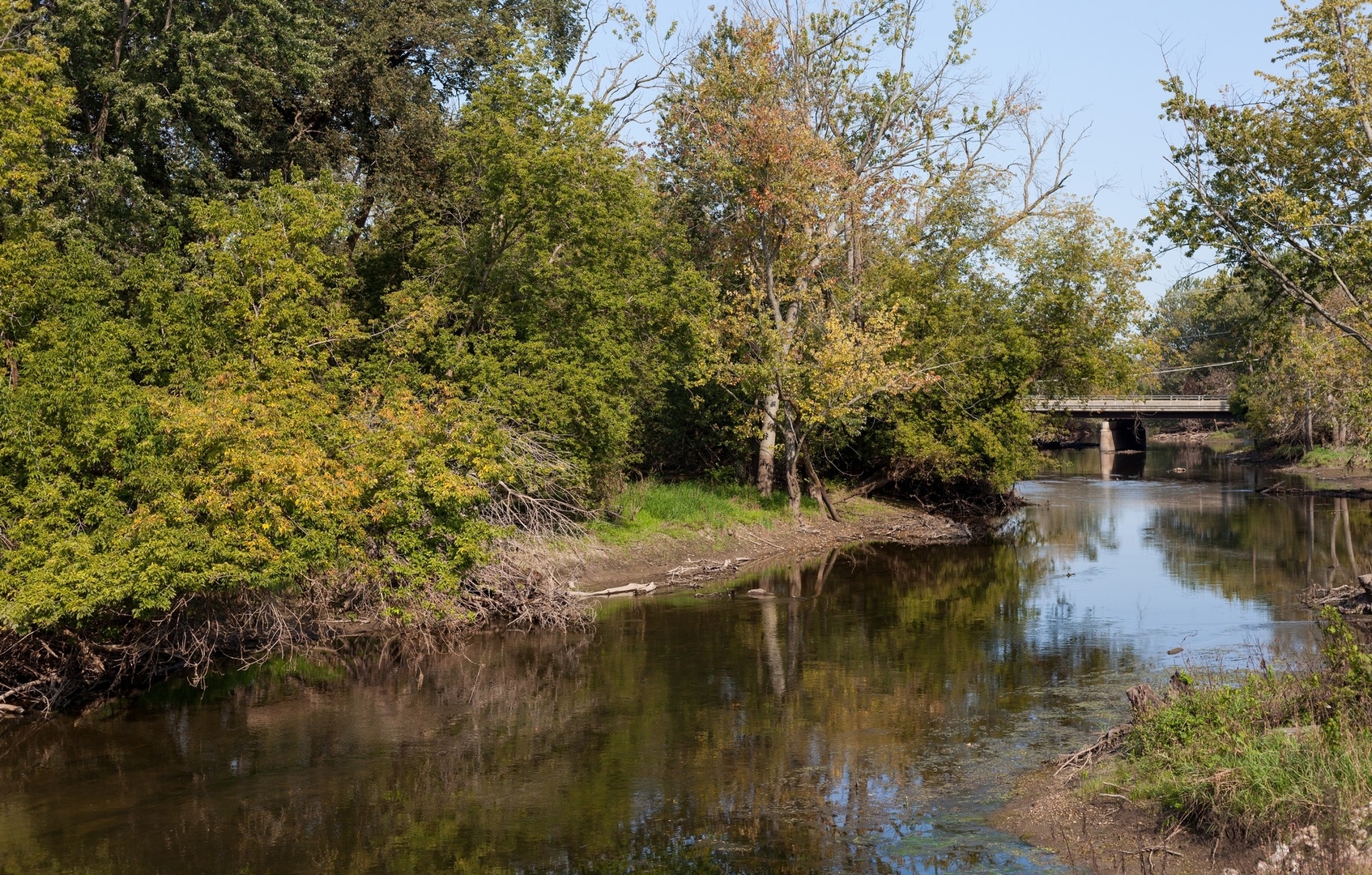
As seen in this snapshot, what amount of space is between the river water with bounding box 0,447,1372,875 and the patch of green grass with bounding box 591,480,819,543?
13.8ft

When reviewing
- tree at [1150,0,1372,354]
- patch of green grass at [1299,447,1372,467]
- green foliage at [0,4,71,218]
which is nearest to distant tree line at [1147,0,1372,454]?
tree at [1150,0,1372,354]

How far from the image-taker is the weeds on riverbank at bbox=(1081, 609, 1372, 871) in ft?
31.7

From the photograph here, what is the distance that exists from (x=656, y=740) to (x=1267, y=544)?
977 inches

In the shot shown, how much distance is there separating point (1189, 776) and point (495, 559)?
45.1ft

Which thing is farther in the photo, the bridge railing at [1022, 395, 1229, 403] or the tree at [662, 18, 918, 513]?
the bridge railing at [1022, 395, 1229, 403]

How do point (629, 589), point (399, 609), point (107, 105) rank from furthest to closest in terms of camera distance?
point (629, 589) → point (107, 105) → point (399, 609)

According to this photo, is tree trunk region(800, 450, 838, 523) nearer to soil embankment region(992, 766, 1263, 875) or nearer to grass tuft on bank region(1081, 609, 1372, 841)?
grass tuft on bank region(1081, 609, 1372, 841)

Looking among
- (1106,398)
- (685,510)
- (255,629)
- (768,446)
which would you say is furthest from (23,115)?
(1106,398)

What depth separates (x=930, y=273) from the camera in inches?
1502

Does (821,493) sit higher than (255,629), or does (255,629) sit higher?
(821,493)

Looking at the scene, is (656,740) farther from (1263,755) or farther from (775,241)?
(775,241)

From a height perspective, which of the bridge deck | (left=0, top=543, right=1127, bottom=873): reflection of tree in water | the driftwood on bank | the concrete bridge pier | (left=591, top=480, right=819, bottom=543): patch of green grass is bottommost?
(left=0, top=543, right=1127, bottom=873): reflection of tree in water

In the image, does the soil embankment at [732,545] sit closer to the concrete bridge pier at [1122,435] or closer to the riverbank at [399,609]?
the riverbank at [399,609]

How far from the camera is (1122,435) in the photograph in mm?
88812
